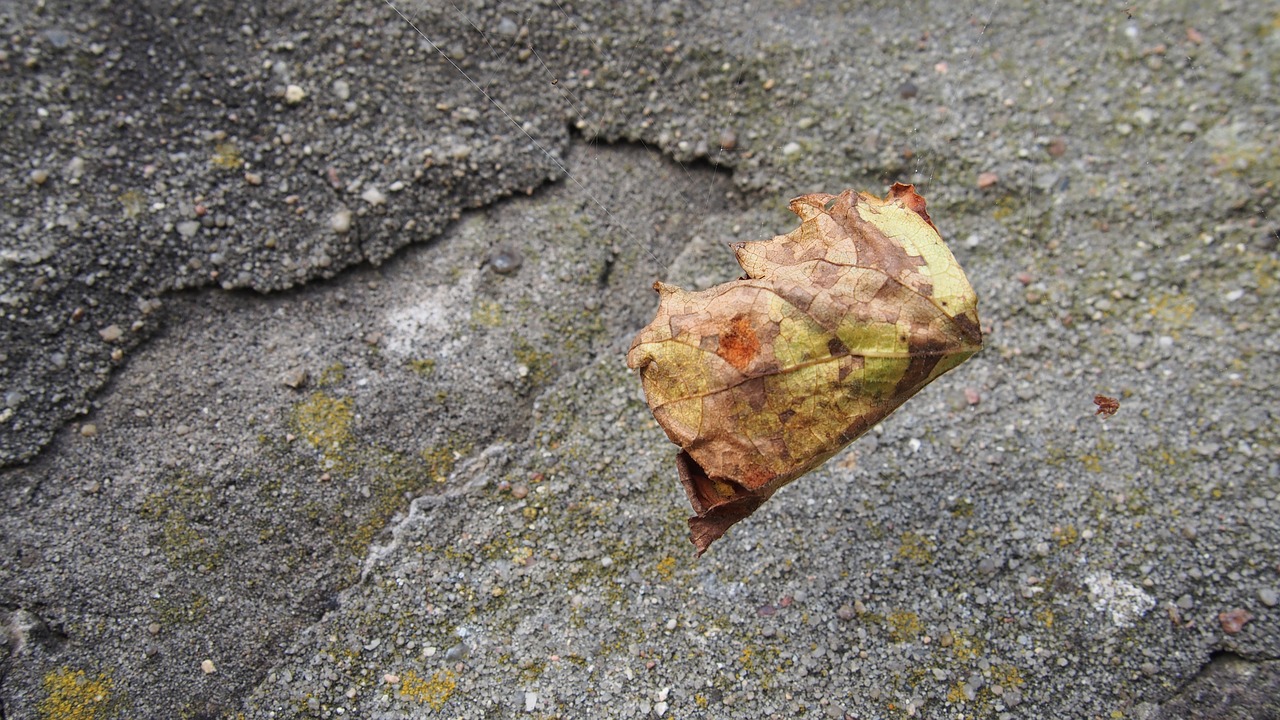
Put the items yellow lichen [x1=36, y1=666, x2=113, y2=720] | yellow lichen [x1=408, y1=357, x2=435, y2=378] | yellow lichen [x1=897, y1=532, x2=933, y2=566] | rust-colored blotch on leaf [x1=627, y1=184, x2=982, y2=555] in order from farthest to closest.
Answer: yellow lichen [x1=408, y1=357, x2=435, y2=378], yellow lichen [x1=897, y1=532, x2=933, y2=566], yellow lichen [x1=36, y1=666, x2=113, y2=720], rust-colored blotch on leaf [x1=627, y1=184, x2=982, y2=555]

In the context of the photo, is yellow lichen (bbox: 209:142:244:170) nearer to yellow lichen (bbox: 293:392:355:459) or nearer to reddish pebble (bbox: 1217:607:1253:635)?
yellow lichen (bbox: 293:392:355:459)

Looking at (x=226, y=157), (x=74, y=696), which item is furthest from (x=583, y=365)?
(x=74, y=696)

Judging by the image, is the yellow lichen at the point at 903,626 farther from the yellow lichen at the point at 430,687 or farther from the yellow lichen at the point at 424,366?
the yellow lichen at the point at 424,366

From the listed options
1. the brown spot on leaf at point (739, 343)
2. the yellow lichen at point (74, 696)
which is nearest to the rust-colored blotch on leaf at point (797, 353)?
the brown spot on leaf at point (739, 343)

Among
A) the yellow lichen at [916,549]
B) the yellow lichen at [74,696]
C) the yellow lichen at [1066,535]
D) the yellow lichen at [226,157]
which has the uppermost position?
the yellow lichen at [226,157]

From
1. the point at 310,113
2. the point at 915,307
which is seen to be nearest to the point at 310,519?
the point at 310,113

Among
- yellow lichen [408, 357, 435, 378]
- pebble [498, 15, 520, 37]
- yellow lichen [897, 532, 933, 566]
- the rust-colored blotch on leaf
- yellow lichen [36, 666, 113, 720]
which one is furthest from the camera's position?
pebble [498, 15, 520, 37]

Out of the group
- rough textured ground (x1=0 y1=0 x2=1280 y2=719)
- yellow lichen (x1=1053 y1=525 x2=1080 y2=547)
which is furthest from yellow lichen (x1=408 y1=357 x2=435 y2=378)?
yellow lichen (x1=1053 y1=525 x2=1080 y2=547)
